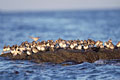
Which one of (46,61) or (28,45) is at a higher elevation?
(28,45)

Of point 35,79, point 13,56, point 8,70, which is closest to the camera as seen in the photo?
point 35,79

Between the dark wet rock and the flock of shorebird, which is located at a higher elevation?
the flock of shorebird

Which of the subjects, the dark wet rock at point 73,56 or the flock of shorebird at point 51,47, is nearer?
the dark wet rock at point 73,56

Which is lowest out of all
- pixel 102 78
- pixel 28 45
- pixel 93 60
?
pixel 102 78

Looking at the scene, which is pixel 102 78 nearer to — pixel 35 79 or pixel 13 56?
pixel 35 79

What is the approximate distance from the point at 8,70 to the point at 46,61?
213 centimetres

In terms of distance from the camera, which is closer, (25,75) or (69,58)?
(25,75)

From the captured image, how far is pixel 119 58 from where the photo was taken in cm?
1455

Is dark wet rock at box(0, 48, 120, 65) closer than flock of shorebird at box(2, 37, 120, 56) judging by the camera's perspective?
Yes

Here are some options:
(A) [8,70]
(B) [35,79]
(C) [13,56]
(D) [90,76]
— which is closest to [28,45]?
(C) [13,56]

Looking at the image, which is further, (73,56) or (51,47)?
(51,47)

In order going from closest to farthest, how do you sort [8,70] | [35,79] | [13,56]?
1. [35,79]
2. [8,70]
3. [13,56]

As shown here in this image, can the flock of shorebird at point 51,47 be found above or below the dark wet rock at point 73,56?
above

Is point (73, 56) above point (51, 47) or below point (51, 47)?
below
